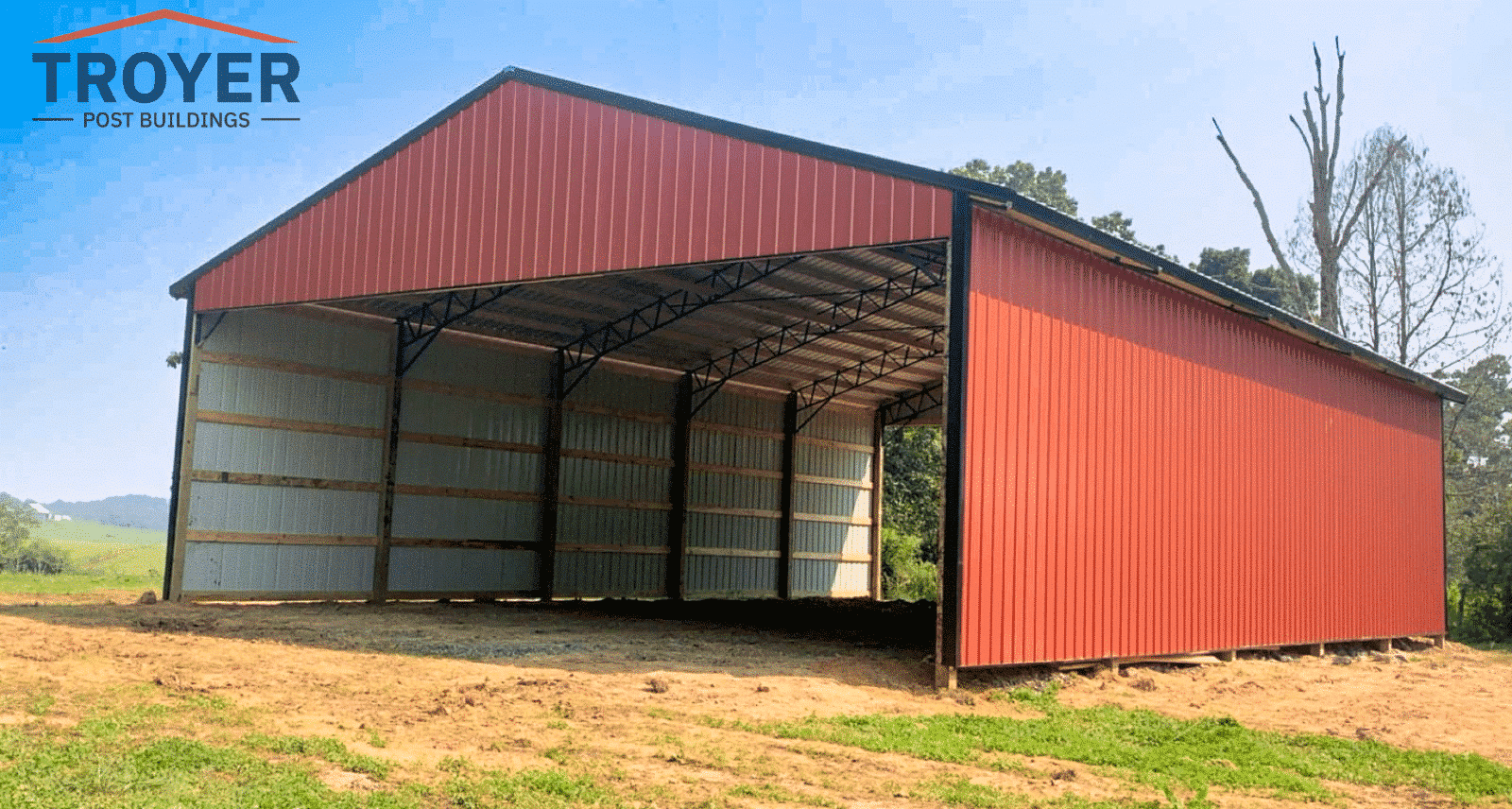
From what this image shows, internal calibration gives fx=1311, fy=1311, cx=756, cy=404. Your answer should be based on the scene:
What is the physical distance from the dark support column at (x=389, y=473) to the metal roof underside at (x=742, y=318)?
776mm

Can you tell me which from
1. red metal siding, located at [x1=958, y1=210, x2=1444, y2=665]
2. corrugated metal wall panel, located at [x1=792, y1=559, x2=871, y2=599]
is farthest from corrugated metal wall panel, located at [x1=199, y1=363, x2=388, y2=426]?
red metal siding, located at [x1=958, y1=210, x2=1444, y2=665]

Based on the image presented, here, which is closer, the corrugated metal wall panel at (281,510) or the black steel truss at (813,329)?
the black steel truss at (813,329)

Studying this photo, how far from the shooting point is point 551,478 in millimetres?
24875

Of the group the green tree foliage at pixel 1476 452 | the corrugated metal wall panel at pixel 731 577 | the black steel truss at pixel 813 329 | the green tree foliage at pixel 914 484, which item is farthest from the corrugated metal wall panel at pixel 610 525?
the green tree foliage at pixel 1476 452

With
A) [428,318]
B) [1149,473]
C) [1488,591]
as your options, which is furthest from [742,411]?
[1488,591]

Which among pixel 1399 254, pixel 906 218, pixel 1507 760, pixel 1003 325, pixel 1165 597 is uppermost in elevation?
pixel 1399 254

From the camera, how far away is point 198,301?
68.6ft

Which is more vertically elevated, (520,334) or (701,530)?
(520,334)

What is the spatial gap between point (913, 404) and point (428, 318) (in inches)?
543

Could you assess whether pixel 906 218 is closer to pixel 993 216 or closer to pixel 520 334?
pixel 993 216

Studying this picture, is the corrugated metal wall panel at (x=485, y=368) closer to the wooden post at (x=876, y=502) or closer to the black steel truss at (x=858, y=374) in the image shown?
the black steel truss at (x=858, y=374)

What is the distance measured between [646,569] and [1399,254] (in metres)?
23.9

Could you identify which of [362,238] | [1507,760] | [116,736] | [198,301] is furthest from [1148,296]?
[198,301]

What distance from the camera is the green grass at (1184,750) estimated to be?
32.2 ft
